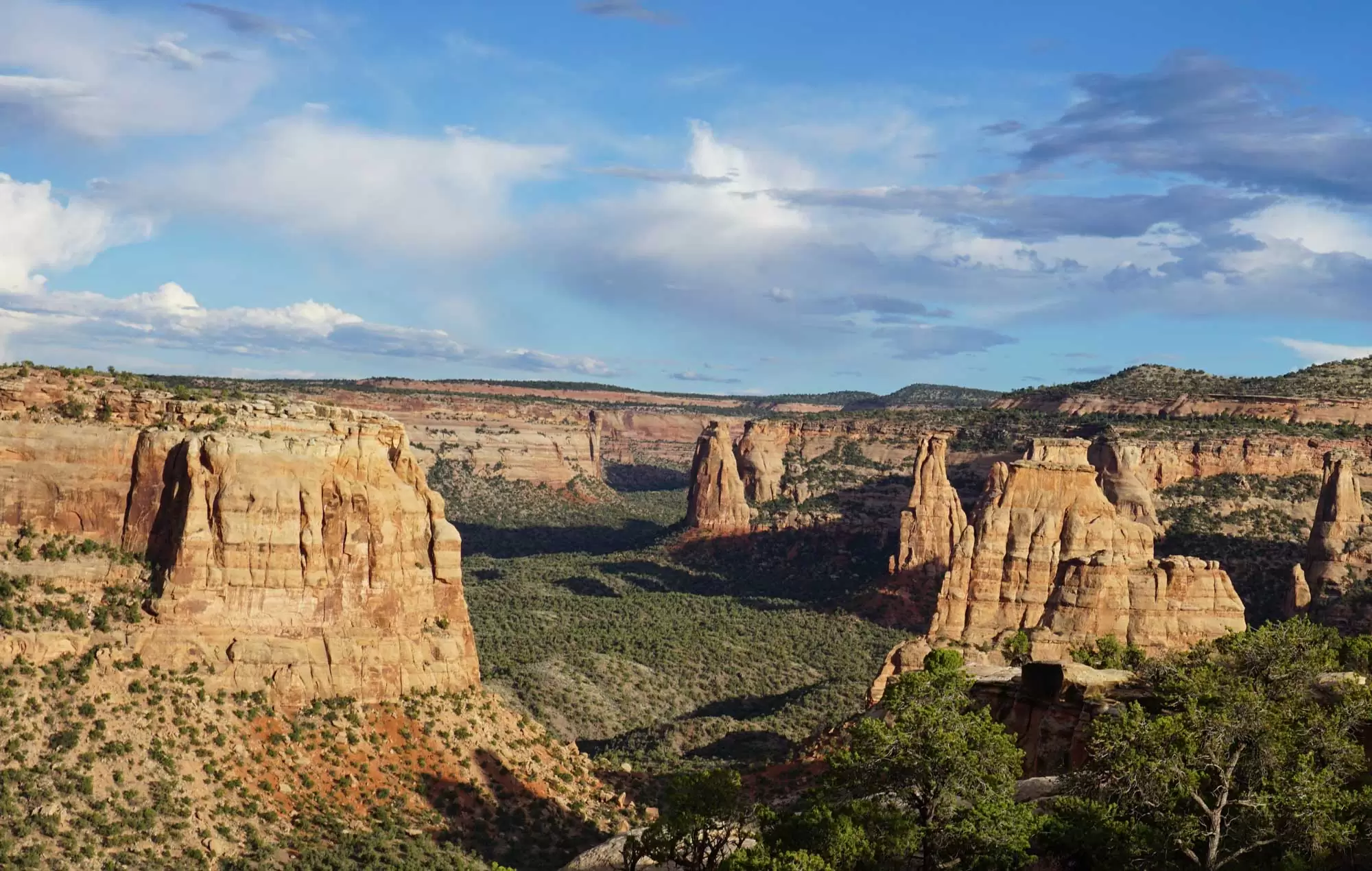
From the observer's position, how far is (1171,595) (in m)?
70.2

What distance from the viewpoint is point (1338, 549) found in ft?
342

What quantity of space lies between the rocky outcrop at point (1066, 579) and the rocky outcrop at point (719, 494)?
7217 centimetres

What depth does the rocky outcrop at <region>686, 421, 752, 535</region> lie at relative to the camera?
167 m

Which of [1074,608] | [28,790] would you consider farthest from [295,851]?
[1074,608]

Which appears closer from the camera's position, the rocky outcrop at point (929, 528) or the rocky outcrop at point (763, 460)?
the rocky outcrop at point (929, 528)

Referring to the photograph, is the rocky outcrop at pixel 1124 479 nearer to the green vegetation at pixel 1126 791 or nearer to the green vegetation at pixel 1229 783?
the green vegetation at pixel 1126 791

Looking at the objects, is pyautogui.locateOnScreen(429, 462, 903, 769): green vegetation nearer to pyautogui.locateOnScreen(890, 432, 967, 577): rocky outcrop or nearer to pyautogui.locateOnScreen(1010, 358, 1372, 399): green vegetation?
pyautogui.locateOnScreen(890, 432, 967, 577): rocky outcrop

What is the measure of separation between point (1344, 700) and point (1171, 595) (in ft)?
96.5

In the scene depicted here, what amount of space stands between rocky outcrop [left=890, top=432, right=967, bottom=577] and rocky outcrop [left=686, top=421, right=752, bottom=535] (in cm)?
4014

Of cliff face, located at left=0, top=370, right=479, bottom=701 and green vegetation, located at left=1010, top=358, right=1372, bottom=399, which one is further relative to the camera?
green vegetation, located at left=1010, top=358, right=1372, bottom=399

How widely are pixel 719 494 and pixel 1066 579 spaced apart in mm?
97928

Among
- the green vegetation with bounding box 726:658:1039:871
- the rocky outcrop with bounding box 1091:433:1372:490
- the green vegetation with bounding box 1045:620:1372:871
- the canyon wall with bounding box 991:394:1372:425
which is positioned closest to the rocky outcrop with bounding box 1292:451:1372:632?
the rocky outcrop with bounding box 1091:433:1372:490

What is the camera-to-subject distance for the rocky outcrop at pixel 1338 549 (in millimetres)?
100812

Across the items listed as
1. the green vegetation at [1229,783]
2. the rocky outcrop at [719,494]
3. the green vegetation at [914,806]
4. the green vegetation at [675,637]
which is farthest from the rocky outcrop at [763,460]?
the green vegetation at [1229,783]
